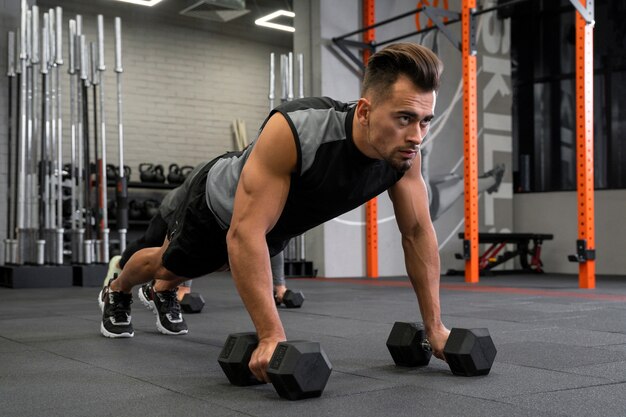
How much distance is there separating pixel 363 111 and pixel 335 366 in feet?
2.39

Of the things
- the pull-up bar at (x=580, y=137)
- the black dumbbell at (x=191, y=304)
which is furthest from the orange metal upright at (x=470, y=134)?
the black dumbbell at (x=191, y=304)

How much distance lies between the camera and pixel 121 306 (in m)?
2.52

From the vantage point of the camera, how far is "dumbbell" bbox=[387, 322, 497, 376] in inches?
67.7

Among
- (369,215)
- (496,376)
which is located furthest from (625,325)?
(369,215)

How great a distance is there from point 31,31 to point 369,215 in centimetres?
337

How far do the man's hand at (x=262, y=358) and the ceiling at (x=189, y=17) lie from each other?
737 cm

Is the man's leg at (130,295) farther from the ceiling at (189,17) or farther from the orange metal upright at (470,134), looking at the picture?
the ceiling at (189,17)

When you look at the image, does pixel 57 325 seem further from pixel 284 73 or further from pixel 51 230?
pixel 284 73

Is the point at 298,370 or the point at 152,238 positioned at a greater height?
the point at 152,238

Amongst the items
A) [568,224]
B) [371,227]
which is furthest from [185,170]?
[568,224]

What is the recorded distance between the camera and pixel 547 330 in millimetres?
2682

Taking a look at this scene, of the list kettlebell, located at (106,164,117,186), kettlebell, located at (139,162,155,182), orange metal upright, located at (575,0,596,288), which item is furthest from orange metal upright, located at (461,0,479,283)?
kettlebell, located at (139,162,155,182)

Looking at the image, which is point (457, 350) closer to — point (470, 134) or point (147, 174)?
point (470, 134)

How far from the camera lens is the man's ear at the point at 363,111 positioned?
1.59 metres
